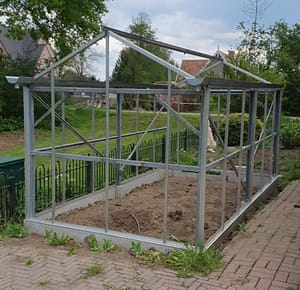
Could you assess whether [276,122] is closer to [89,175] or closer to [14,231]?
[89,175]

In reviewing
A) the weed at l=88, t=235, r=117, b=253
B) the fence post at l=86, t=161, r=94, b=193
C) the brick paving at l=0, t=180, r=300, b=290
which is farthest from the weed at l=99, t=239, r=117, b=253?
the fence post at l=86, t=161, r=94, b=193

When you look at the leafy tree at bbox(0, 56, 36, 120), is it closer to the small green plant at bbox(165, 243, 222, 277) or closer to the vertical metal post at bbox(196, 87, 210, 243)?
the vertical metal post at bbox(196, 87, 210, 243)

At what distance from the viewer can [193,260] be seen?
449 cm

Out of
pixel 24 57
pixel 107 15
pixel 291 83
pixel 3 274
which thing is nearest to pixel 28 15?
pixel 24 57

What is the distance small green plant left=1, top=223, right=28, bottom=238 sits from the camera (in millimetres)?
5461

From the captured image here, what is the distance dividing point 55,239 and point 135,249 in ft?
3.40

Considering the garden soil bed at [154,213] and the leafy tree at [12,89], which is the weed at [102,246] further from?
the leafy tree at [12,89]

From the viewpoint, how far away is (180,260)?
14.9 feet

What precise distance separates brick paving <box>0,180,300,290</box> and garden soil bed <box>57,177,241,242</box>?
69cm

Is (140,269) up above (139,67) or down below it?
below

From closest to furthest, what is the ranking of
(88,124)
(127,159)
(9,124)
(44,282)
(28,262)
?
(44,282) → (28,262) → (127,159) → (9,124) → (88,124)

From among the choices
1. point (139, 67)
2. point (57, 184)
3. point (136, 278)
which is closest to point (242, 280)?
point (136, 278)

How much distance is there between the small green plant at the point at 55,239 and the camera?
5.21m

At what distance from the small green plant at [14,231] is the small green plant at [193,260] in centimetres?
197
